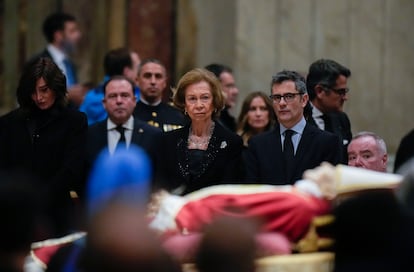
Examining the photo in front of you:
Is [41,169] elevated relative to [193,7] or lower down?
lower down

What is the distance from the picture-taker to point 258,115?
11.1 m

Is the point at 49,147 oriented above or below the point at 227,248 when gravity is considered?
above

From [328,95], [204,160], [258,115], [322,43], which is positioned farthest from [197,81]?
[322,43]

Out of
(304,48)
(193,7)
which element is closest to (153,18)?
(193,7)

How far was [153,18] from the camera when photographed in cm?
1400

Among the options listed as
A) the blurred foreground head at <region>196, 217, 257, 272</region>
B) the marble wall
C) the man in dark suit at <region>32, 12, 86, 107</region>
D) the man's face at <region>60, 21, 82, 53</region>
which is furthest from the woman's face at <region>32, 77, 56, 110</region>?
the marble wall

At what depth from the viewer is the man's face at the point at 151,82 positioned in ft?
35.2

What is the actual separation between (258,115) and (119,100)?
145 cm

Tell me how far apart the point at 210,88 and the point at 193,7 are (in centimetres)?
495

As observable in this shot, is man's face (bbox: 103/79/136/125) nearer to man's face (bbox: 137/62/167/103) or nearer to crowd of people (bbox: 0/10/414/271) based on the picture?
crowd of people (bbox: 0/10/414/271)

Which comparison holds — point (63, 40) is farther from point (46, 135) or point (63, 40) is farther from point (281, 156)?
point (281, 156)

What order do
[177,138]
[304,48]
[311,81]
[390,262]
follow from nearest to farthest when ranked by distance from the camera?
[390,262] < [177,138] < [311,81] < [304,48]

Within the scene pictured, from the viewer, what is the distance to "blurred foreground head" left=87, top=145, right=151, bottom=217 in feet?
18.2

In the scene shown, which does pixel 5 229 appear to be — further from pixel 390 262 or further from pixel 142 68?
pixel 142 68
